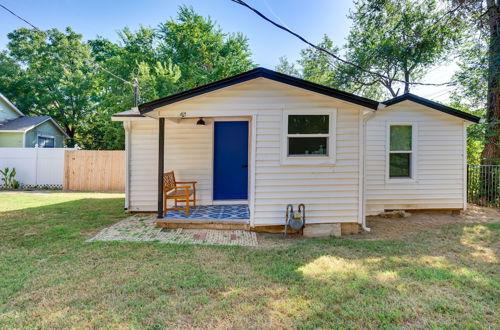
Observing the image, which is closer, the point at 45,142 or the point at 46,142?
the point at 45,142

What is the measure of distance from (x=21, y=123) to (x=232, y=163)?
1588 cm

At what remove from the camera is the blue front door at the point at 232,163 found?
6453 mm

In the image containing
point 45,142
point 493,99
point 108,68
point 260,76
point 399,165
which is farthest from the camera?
point 108,68

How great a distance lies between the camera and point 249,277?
296cm

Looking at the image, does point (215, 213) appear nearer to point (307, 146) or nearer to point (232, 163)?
point (232, 163)

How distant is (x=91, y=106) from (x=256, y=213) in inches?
936

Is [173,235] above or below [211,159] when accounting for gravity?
below

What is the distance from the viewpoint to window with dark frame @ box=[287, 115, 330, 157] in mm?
4727

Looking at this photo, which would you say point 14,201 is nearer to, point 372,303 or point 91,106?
point 372,303

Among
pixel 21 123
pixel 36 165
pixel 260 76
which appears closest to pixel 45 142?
pixel 21 123

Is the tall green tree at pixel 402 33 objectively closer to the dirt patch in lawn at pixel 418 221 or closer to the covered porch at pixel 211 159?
the dirt patch in lawn at pixel 418 221

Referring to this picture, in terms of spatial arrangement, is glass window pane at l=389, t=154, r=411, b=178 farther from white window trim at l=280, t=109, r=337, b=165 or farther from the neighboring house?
the neighboring house

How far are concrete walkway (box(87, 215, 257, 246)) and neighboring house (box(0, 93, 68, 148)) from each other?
13672 mm

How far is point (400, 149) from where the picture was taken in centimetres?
641
